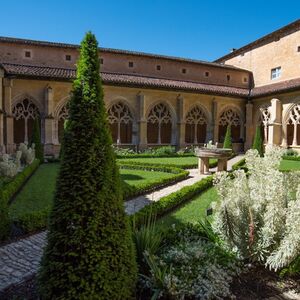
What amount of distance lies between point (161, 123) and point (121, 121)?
123 inches

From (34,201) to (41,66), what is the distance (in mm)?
15784

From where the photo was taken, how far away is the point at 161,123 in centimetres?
2248

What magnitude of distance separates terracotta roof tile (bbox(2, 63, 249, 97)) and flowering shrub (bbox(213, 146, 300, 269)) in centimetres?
1597

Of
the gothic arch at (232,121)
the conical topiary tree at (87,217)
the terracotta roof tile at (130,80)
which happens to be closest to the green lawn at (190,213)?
the conical topiary tree at (87,217)

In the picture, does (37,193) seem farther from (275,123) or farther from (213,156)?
(275,123)

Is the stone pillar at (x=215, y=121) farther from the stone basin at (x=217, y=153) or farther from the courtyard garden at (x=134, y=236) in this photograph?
the courtyard garden at (x=134, y=236)

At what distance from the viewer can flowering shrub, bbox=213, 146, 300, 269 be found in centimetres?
351

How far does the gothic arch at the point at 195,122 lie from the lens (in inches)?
913

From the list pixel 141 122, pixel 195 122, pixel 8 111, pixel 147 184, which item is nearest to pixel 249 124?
pixel 195 122

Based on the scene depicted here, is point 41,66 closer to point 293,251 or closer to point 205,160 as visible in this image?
point 205,160

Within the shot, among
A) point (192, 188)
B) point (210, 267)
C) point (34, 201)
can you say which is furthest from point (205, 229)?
point (34, 201)

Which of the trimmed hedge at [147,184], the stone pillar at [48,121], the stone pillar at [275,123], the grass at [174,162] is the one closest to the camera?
the trimmed hedge at [147,184]

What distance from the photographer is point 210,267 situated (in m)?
3.29

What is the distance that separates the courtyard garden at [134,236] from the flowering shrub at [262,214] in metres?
0.01
